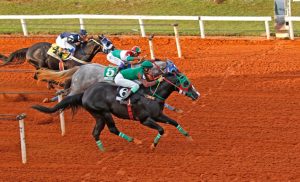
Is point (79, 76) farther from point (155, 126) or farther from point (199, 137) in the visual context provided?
point (199, 137)

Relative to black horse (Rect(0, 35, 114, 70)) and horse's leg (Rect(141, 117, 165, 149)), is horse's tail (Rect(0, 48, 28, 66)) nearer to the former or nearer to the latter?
black horse (Rect(0, 35, 114, 70))

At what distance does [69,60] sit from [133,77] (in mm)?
4079

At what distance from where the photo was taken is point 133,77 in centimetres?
1337

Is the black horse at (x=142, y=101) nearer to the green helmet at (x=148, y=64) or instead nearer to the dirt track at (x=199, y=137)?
the green helmet at (x=148, y=64)

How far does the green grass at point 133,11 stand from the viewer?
1107 inches

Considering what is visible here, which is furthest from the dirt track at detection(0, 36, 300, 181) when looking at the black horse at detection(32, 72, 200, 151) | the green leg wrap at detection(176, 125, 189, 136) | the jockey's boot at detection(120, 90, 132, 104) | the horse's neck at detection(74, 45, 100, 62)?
the horse's neck at detection(74, 45, 100, 62)

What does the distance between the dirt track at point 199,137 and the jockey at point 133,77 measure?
3.98 ft

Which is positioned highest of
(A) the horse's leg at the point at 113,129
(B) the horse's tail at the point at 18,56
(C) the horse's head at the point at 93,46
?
(C) the horse's head at the point at 93,46

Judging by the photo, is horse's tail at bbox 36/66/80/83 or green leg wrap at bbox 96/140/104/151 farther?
horse's tail at bbox 36/66/80/83

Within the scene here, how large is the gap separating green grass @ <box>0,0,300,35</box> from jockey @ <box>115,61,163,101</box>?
44.3 feet

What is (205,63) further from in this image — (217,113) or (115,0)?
(115,0)

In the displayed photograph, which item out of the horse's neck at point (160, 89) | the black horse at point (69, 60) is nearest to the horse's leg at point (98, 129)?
the horse's neck at point (160, 89)

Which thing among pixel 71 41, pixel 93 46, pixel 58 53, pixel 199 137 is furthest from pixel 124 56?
pixel 199 137

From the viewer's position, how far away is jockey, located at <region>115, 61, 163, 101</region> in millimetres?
13094
